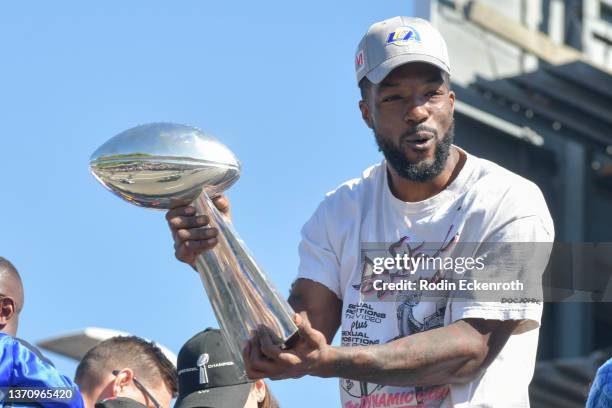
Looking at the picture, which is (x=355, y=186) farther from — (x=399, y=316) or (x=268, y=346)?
(x=268, y=346)

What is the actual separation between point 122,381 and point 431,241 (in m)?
1.59

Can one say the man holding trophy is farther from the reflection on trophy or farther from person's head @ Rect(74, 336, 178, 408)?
person's head @ Rect(74, 336, 178, 408)

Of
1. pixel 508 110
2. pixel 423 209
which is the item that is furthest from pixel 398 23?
pixel 508 110

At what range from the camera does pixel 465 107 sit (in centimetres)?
2047

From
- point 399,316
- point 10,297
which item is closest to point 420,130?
point 399,316

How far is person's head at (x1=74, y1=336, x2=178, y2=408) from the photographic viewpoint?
22.5 ft

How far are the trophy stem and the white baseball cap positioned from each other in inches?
39.9

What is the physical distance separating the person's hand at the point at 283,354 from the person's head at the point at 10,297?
2.07m

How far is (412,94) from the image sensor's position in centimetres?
593

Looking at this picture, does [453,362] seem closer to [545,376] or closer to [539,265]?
[539,265]

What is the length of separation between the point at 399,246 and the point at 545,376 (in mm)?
13442

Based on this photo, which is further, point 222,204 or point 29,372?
point 29,372

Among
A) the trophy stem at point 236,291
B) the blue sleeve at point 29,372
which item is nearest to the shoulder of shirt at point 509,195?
the trophy stem at point 236,291

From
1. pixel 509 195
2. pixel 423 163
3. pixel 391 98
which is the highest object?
pixel 391 98
